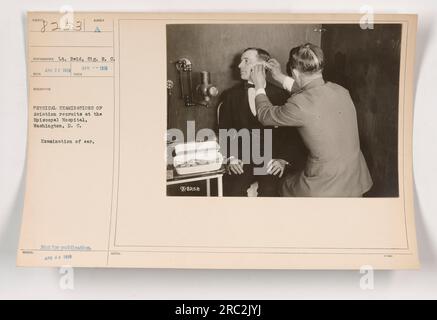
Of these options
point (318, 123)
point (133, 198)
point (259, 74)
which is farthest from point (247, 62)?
point (133, 198)

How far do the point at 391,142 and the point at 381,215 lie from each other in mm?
120

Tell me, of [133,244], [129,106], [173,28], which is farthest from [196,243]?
[173,28]

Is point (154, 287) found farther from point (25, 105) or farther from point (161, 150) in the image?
point (25, 105)

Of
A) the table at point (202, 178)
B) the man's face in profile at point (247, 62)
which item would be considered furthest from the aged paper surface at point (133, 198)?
the man's face in profile at point (247, 62)

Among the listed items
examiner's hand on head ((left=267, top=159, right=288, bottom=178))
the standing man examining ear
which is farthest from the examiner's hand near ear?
examiner's hand on head ((left=267, top=159, right=288, bottom=178))

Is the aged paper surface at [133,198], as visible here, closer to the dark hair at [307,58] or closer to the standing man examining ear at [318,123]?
the standing man examining ear at [318,123]

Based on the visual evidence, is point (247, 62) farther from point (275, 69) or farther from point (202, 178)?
point (202, 178)

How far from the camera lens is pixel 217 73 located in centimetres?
85

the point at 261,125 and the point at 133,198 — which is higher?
the point at 261,125

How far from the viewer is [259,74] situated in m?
0.85

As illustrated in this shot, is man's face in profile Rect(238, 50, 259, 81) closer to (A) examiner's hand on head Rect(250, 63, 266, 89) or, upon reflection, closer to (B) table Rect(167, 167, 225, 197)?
(A) examiner's hand on head Rect(250, 63, 266, 89)

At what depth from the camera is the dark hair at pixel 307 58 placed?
33.3 inches

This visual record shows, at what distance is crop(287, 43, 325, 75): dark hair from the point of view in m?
0.85

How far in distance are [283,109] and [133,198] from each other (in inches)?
11.2
